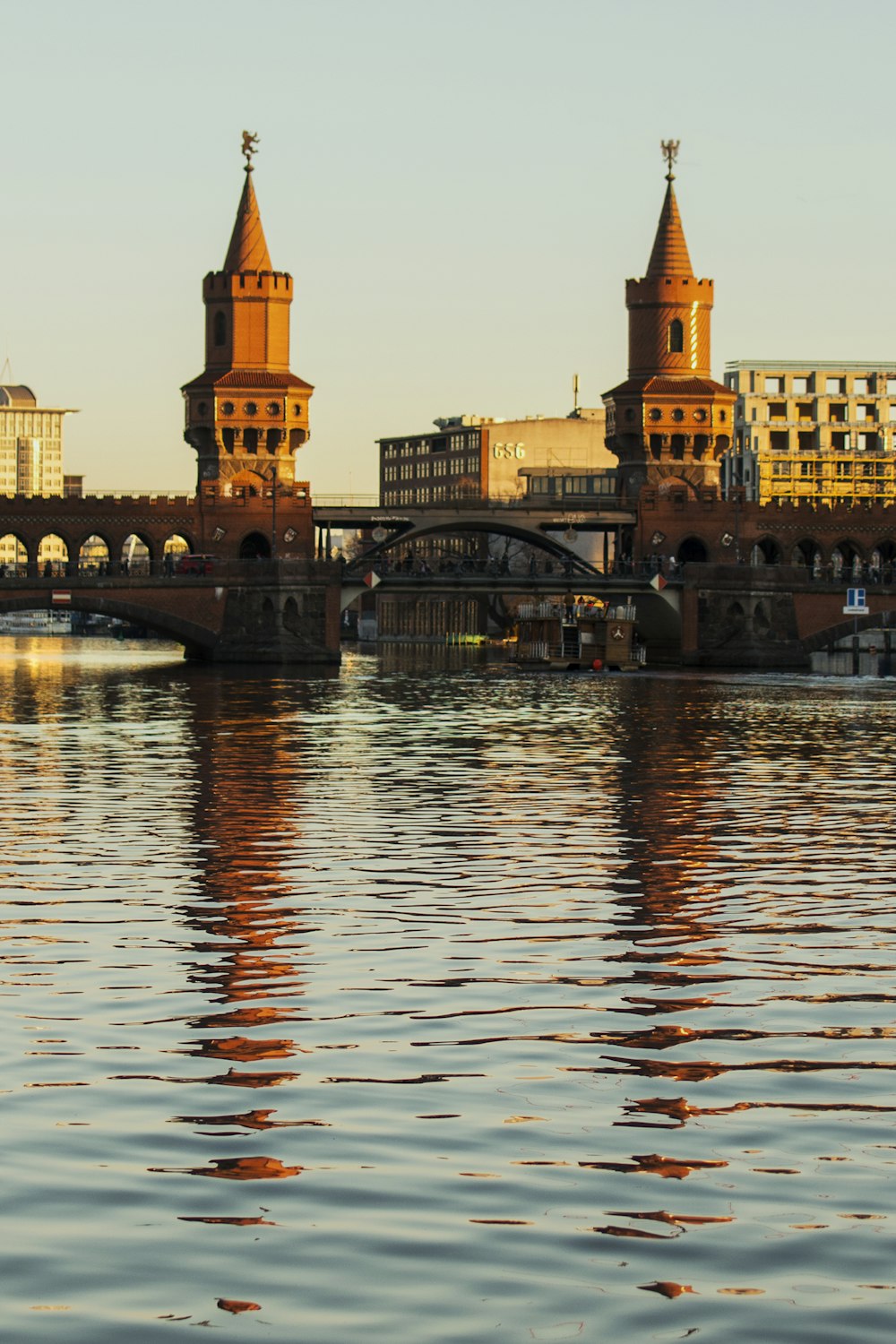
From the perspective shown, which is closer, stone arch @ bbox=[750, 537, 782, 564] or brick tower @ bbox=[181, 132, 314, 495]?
brick tower @ bbox=[181, 132, 314, 495]

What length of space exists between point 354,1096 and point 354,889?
11.2 meters

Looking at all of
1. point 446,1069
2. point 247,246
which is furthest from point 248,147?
point 446,1069

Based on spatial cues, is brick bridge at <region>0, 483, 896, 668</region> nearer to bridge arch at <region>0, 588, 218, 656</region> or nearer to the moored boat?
bridge arch at <region>0, 588, 218, 656</region>

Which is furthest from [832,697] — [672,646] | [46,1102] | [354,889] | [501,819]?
[46,1102]

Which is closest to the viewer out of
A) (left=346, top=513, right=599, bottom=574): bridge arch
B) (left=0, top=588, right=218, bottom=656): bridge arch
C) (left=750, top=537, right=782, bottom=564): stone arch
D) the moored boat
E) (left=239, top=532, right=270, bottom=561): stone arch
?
(left=0, top=588, right=218, bottom=656): bridge arch

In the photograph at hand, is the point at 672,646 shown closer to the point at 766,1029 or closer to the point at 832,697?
the point at 832,697

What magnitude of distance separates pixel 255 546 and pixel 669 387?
2724cm

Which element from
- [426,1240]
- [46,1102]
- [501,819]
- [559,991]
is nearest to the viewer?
[426,1240]

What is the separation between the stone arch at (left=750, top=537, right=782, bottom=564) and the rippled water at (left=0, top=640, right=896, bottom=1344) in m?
96.6

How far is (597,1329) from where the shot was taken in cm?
1052

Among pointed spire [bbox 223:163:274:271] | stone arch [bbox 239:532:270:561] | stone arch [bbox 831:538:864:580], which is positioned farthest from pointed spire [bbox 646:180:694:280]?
stone arch [bbox 239:532:270:561]

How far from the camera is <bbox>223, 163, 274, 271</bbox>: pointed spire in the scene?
424 feet

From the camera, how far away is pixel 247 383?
127312mm

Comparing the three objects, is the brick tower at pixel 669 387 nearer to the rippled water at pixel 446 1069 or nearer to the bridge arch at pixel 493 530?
the bridge arch at pixel 493 530
